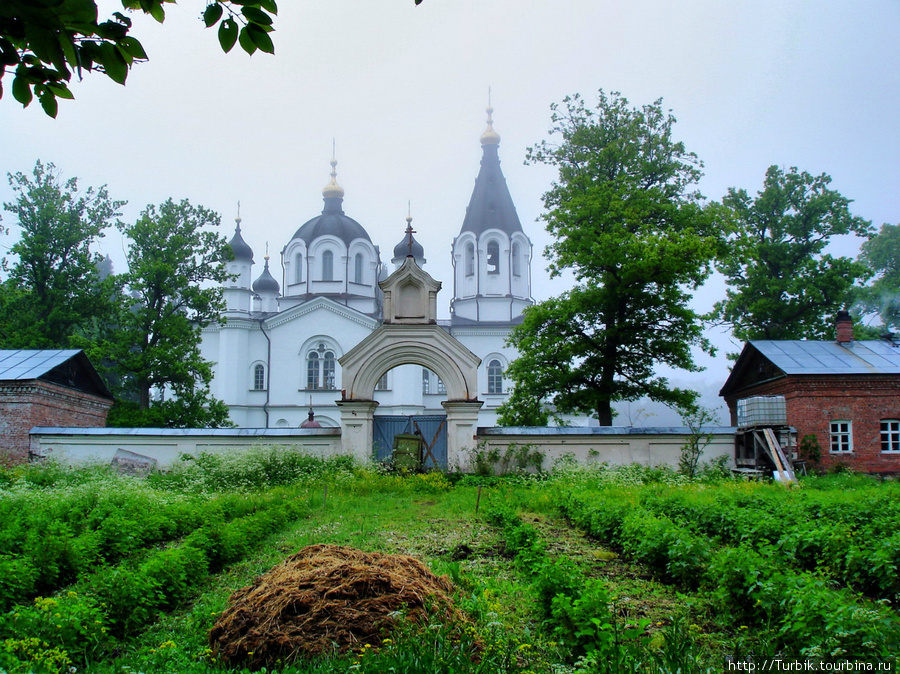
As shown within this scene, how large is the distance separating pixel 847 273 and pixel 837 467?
9209mm

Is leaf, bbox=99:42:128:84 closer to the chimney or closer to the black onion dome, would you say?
the chimney

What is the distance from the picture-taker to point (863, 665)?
3.70 meters

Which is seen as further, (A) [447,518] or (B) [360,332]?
(B) [360,332]

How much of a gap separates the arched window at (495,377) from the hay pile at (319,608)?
103 feet

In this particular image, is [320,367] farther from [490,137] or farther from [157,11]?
[157,11]

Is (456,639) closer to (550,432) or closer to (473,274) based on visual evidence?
(550,432)

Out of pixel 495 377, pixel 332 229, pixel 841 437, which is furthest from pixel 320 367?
pixel 841 437

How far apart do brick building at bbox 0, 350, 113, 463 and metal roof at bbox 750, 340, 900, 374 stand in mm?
19094

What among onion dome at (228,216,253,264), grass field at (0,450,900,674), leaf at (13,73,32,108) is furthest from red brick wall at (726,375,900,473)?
onion dome at (228,216,253,264)

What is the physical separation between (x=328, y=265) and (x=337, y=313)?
4493 millimetres

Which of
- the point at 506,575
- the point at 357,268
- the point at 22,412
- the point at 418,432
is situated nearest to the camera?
the point at 506,575

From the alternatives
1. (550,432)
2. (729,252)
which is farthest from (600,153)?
(550,432)

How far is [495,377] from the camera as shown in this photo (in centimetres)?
3697

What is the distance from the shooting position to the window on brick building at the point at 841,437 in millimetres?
19297
